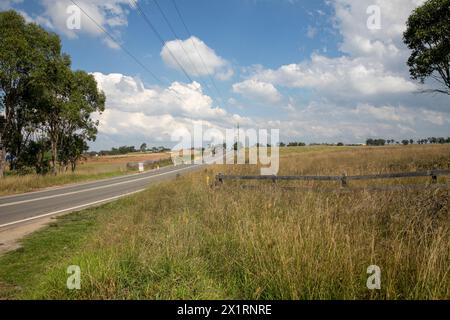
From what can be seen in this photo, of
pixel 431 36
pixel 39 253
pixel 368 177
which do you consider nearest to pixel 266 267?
pixel 39 253

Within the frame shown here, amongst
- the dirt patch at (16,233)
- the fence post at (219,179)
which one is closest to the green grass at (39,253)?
the dirt patch at (16,233)

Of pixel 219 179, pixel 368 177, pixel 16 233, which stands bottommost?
pixel 16 233

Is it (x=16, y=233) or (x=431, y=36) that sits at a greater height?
(x=431, y=36)

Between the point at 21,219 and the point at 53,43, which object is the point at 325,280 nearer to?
the point at 21,219

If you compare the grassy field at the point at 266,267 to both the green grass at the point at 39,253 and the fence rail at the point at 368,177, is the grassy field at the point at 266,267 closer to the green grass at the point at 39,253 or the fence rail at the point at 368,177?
the green grass at the point at 39,253

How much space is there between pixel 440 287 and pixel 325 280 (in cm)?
115

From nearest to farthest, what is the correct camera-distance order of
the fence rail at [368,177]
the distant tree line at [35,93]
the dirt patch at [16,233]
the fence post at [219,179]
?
the dirt patch at [16,233], the fence rail at [368,177], the fence post at [219,179], the distant tree line at [35,93]

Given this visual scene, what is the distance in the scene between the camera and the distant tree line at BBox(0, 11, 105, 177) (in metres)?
23.2

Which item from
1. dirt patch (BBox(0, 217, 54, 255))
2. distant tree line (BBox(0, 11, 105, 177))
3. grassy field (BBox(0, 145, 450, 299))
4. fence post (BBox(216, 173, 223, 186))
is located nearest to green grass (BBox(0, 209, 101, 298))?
grassy field (BBox(0, 145, 450, 299))

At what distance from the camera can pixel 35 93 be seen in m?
27.0

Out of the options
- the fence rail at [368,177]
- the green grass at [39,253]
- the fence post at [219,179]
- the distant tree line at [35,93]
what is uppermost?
the distant tree line at [35,93]

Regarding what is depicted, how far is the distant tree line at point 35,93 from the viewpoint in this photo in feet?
76.3

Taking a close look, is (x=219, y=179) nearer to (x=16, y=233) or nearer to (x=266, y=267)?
(x=16, y=233)
